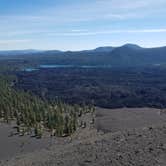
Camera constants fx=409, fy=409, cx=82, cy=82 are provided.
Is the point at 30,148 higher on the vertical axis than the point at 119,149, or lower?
lower

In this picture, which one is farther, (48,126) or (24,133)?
(48,126)

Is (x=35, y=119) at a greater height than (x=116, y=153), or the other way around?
(x=116, y=153)

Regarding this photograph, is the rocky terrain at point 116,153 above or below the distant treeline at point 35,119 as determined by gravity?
above

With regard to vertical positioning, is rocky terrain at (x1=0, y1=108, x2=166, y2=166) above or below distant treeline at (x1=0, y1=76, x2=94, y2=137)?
above

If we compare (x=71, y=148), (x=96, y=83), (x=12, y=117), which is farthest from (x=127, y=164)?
(x=96, y=83)

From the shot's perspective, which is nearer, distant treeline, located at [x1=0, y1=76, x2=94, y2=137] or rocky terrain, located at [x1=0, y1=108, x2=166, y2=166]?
rocky terrain, located at [x1=0, y1=108, x2=166, y2=166]

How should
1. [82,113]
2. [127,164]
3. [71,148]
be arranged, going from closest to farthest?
1. [127,164]
2. [71,148]
3. [82,113]

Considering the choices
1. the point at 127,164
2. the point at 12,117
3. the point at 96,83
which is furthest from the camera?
the point at 96,83

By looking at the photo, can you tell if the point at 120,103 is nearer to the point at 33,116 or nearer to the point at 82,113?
the point at 82,113

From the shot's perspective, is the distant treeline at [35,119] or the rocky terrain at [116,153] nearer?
the rocky terrain at [116,153]

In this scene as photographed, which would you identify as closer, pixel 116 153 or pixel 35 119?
pixel 116 153

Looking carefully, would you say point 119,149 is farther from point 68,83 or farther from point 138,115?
point 68,83
